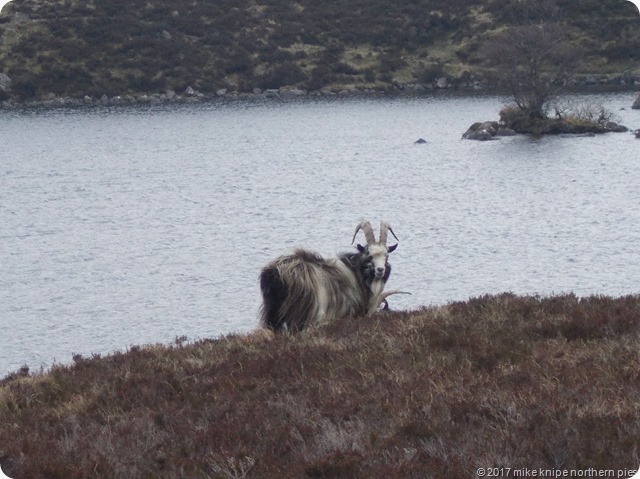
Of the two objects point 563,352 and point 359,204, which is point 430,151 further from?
point 563,352

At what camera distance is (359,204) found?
49656 millimetres

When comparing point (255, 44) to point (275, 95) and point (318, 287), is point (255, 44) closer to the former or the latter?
point (275, 95)

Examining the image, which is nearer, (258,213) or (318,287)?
(318,287)

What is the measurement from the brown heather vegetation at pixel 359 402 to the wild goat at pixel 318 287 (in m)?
0.81

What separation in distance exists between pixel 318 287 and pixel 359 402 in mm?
5054

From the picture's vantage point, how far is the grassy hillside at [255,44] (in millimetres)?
103688

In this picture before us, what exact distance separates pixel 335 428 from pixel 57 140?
2958 inches

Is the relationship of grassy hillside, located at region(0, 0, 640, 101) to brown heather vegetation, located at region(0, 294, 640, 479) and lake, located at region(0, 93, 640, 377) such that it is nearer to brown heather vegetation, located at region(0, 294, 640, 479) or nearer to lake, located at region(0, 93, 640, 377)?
lake, located at region(0, 93, 640, 377)

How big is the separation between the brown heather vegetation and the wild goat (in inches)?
31.9

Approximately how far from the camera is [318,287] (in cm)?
1466

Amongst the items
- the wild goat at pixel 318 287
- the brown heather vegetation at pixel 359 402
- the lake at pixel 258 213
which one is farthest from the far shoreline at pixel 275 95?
the brown heather vegetation at pixel 359 402

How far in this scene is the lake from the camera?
98.3ft

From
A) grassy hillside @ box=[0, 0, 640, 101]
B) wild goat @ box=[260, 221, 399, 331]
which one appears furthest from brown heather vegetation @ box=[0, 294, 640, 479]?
grassy hillside @ box=[0, 0, 640, 101]

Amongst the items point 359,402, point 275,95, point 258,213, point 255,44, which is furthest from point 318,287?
point 255,44
